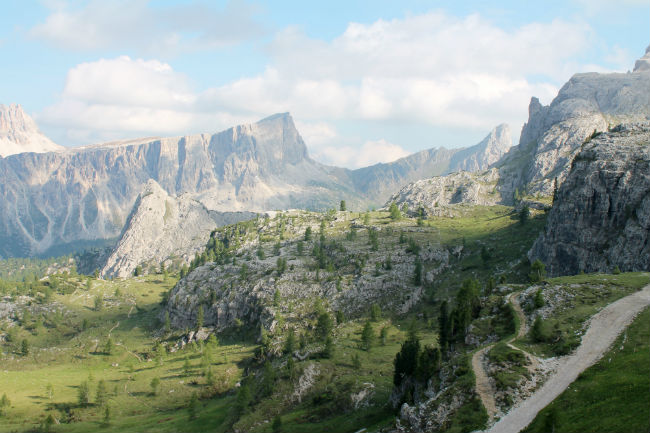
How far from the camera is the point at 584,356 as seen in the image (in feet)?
196

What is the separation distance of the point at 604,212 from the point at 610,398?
374 ft

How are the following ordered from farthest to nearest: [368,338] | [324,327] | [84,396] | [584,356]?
[324,327]
[84,396]
[368,338]
[584,356]

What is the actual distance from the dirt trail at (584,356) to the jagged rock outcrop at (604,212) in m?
56.8

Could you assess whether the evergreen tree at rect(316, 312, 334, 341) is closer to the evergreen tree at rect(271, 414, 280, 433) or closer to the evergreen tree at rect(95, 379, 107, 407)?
the evergreen tree at rect(271, 414, 280, 433)

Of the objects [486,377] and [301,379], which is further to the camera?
[301,379]

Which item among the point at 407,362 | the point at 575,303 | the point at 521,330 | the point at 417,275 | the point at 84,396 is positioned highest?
the point at 575,303

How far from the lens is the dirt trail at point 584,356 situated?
5109cm

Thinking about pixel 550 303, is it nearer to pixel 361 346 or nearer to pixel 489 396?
pixel 489 396

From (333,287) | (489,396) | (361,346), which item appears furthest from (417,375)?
(333,287)

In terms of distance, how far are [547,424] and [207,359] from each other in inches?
6012

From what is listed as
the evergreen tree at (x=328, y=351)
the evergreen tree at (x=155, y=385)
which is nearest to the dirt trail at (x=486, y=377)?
the evergreen tree at (x=328, y=351)

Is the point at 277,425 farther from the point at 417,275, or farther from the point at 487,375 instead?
the point at 417,275

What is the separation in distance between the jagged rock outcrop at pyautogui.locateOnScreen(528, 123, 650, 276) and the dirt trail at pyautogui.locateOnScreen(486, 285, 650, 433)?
5678 cm

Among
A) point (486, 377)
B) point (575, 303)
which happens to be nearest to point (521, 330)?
point (575, 303)
